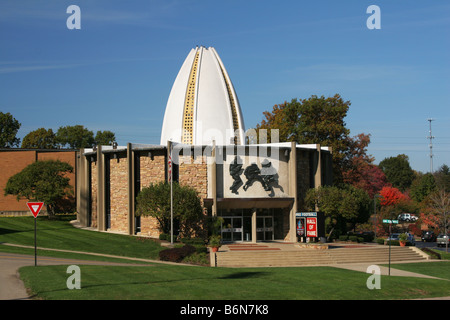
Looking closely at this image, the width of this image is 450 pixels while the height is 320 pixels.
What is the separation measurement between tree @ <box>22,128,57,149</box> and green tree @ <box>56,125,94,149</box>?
5.46ft

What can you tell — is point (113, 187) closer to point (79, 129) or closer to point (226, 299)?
point (226, 299)

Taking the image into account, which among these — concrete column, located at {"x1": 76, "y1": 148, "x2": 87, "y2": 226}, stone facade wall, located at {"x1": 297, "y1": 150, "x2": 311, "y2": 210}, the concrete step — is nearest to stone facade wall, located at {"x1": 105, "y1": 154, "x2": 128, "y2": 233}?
concrete column, located at {"x1": 76, "y1": 148, "x2": 87, "y2": 226}

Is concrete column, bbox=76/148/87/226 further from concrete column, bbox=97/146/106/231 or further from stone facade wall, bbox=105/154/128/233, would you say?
stone facade wall, bbox=105/154/128/233

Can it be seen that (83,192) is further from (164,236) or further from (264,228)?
(264,228)

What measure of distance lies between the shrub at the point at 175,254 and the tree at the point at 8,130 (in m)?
72.3

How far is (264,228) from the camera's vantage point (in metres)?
50.7

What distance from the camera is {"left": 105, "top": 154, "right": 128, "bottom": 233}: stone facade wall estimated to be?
2000 inches

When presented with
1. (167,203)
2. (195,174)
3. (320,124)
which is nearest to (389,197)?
(320,124)

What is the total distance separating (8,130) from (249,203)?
68086 mm

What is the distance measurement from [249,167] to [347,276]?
71.9 ft

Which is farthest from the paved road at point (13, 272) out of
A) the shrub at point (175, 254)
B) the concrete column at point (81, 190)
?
the concrete column at point (81, 190)
